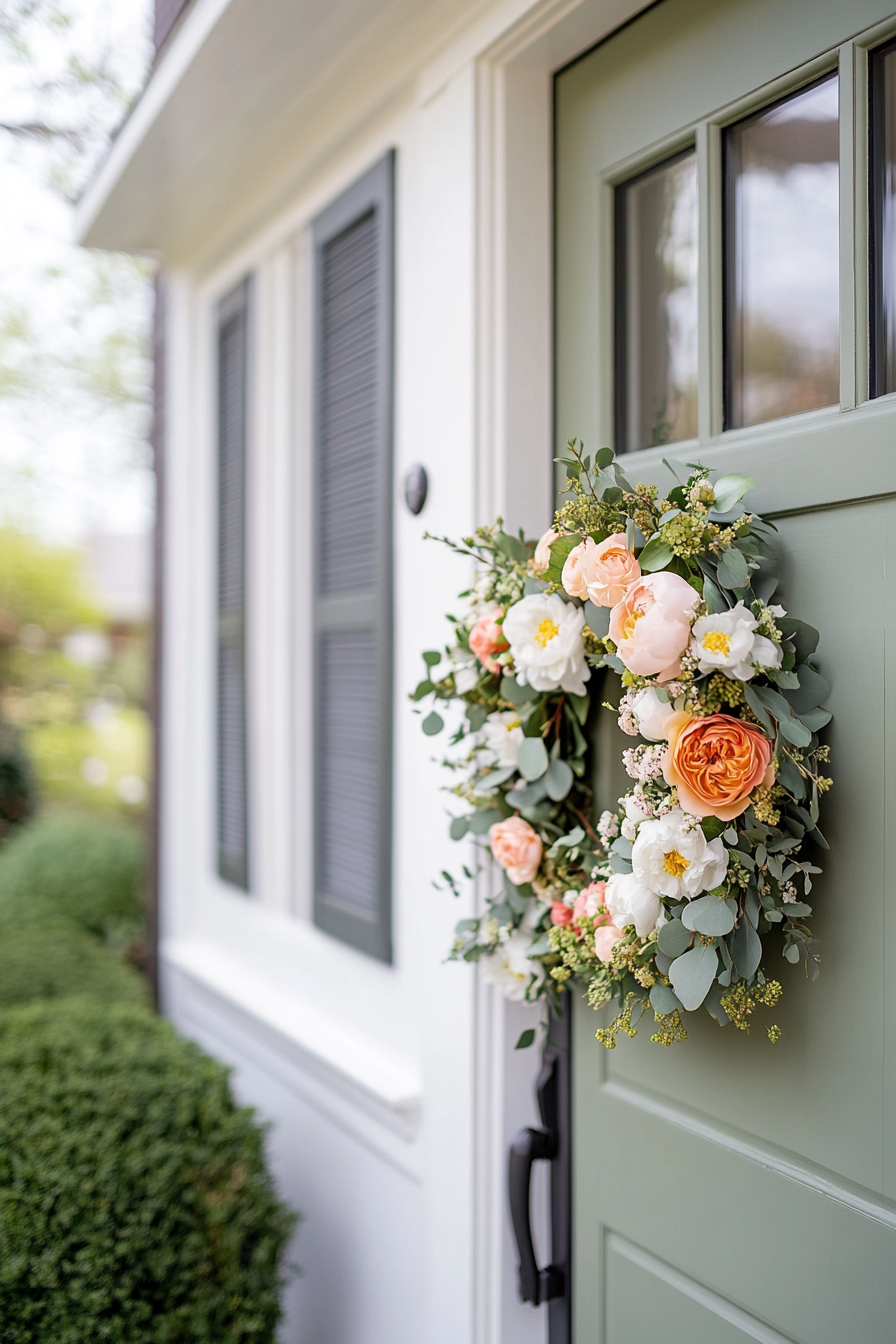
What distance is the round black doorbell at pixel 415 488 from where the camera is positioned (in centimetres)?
165

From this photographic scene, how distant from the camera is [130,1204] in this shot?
157cm

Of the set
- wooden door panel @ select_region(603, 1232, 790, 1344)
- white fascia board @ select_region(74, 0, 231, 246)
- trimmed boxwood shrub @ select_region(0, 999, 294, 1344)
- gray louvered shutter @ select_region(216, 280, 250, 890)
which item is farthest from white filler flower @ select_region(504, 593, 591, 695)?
gray louvered shutter @ select_region(216, 280, 250, 890)

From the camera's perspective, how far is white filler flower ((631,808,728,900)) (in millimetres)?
972

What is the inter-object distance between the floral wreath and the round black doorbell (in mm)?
461

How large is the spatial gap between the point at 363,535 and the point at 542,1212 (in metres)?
1.28

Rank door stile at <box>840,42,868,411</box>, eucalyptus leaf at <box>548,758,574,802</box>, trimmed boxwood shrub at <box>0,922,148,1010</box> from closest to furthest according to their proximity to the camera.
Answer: door stile at <box>840,42,868,411</box> → eucalyptus leaf at <box>548,758,574,802</box> → trimmed boxwood shrub at <box>0,922,148,1010</box>

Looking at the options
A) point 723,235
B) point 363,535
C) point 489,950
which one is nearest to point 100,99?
point 363,535

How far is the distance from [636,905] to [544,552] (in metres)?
0.42

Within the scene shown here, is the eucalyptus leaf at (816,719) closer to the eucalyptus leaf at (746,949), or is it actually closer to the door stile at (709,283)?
the eucalyptus leaf at (746,949)

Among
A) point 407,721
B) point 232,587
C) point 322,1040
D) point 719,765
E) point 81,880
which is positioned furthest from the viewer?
point 81,880

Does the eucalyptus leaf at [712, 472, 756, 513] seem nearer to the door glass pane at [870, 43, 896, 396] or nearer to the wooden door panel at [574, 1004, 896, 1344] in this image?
the door glass pane at [870, 43, 896, 396]

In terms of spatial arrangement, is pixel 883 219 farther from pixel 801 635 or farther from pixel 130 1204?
pixel 130 1204

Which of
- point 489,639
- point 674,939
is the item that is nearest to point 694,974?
point 674,939

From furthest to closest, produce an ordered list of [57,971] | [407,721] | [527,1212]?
[57,971] < [407,721] < [527,1212]
